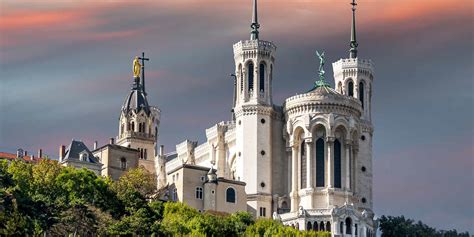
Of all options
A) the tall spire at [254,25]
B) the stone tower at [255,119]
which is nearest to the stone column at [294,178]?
the stone tower at [255,119]

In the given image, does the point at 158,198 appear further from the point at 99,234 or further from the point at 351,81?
the point at 351,81


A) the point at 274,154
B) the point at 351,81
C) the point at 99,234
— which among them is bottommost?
the point at 99,234

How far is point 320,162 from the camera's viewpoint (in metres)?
127

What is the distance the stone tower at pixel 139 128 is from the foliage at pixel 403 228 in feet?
99.6

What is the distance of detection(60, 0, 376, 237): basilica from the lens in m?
123

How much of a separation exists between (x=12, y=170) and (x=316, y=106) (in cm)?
3426

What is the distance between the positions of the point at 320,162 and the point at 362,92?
15.0m

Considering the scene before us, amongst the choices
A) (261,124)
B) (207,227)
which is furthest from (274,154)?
(207,227)

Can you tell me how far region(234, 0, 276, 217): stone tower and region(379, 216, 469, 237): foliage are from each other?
45.2 feet

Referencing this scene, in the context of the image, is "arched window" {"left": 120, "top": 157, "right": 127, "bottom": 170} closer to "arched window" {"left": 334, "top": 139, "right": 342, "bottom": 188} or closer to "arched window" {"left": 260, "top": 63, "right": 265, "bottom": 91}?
"arched window" {"left": 260, "top": 63, "right": 265, "bottom": 91}

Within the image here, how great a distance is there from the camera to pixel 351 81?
456 ft

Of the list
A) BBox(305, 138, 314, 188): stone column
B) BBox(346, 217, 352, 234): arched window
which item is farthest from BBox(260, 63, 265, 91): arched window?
BBox(346, 217, 352, 234): arched window

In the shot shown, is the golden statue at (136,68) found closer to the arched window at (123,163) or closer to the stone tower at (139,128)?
the stone tower at (139,128)

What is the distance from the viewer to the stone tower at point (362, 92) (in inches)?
5285
